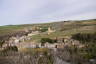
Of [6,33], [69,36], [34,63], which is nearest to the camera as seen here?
[34,63]

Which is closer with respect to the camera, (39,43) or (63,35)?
(39,43)

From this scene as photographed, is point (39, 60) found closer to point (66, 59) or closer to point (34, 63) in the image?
point (34, 63)

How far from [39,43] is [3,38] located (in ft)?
22.5

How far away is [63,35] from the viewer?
2444 centimetres

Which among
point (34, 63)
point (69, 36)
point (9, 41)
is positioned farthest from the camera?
point (9, 41)

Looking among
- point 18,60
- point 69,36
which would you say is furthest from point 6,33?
point 18,60

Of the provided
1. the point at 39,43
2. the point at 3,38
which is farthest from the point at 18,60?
the point at 3,38

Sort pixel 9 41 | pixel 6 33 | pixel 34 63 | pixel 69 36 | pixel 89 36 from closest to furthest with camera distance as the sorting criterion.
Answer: pixel 34 63
pixel 89 36
pixel 69 36
pixel 9 41
pixel 6 33

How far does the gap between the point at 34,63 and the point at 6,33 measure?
754 inches

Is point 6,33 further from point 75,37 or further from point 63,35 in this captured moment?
point 75,37

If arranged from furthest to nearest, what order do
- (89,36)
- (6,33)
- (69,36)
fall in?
(6,33) → (69,36) → (89,36)

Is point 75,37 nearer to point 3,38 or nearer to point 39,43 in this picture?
point 39,43

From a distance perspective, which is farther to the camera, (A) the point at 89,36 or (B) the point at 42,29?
(B) the point at 42,29

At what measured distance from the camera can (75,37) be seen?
2277 centimetres
